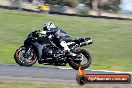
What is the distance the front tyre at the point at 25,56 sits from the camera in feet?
22.8

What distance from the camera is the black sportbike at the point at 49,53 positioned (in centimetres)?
663

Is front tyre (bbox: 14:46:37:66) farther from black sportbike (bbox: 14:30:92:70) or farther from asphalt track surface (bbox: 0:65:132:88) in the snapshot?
asphalt track surface (bbox: 0:65:132:88)

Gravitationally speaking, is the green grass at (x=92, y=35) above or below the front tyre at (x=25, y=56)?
below

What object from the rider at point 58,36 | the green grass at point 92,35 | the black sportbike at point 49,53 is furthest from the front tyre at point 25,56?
the green grass at point 92,35

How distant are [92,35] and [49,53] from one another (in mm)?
21669

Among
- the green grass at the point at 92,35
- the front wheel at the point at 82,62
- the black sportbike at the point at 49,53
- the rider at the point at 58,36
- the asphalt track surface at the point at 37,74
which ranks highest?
the rider at the point at 58,36

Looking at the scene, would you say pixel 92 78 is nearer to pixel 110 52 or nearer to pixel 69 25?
pixel 110 52

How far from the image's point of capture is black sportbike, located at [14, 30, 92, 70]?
6.63m

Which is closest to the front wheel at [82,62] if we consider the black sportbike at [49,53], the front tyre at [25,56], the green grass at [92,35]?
the black sportbike at [49,53]

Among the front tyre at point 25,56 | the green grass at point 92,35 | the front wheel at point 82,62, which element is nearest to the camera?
the front wheel at point 82,62

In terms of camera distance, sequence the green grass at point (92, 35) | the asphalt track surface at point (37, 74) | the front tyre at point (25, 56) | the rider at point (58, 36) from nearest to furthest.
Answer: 1. the rider at point (58, 36)
2. the front tyre at point (25, 56)
3. the asphalt track surface at point (37, 74)
4. the green grass at point (92, 35)

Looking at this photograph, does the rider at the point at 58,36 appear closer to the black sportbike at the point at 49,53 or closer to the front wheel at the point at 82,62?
the black sportbike at the point at 49,53

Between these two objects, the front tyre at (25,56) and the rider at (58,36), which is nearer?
the rider at (58,36)

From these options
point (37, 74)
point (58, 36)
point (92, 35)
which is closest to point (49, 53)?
point (58, 36)
